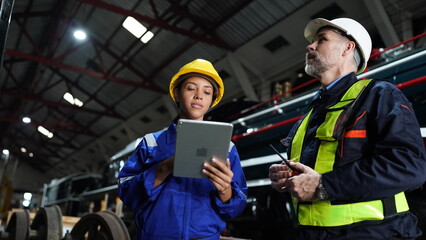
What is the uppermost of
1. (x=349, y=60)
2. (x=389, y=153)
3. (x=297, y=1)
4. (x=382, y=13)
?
(x=297, y=1)

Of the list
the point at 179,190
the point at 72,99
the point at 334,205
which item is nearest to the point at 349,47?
the point at 334,205

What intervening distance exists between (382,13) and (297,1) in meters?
2.01

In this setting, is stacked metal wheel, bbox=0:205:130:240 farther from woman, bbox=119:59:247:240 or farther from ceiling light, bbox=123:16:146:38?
ceiling light, bbox=123:16:146:38

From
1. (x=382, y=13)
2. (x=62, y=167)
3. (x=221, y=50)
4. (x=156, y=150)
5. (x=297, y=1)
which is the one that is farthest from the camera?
(x=62, y=167)

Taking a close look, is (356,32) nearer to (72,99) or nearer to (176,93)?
(176,93)

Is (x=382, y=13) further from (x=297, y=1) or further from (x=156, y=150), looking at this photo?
(x=156, y=150)

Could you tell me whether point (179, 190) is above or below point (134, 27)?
below

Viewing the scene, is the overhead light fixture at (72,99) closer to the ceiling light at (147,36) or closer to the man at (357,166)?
the ceiling light at (147,36)

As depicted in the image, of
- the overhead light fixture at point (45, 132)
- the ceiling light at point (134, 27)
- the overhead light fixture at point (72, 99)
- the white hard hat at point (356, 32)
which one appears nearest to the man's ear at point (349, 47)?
the white hard hat at point (356, 32)

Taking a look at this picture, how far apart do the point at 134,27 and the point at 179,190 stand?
37.8 feet

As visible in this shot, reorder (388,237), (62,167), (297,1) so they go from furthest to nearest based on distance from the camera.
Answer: (62,167) → (297,1) → (388,237)

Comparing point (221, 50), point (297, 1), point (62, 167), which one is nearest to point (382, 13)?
point (297, 1)

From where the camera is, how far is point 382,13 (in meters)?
7.51

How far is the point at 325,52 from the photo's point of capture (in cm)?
193
